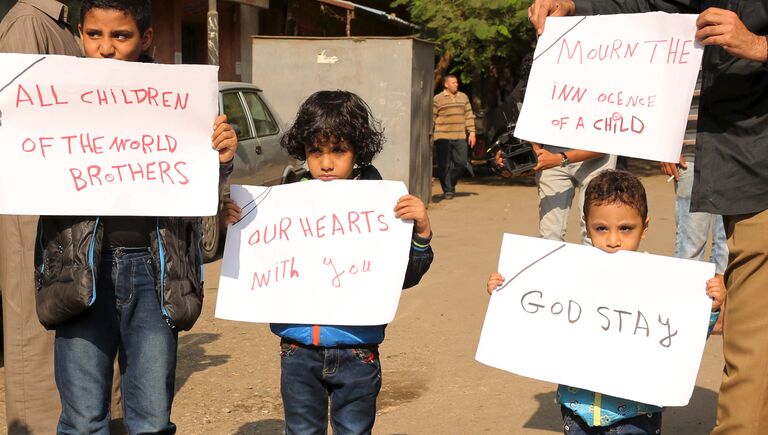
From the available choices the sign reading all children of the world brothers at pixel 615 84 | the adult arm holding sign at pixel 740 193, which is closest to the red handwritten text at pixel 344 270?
the sign reading all children of the world brothers at pixel 615 84

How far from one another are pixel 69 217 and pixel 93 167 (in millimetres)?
186

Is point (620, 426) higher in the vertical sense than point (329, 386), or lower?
lower

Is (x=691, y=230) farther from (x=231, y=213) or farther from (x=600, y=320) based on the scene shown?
(x=231, y=213)

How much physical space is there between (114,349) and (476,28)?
13207mm

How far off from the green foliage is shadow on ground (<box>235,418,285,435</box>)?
37.9 feet

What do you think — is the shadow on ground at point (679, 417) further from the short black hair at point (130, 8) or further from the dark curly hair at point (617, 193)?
the short black hair at point (130, 8)

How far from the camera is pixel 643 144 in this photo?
368cm

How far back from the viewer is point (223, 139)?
11.5 feet

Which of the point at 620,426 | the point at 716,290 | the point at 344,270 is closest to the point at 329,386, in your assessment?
the point at 344,270

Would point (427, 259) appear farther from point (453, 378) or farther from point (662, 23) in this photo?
point (453, 378)

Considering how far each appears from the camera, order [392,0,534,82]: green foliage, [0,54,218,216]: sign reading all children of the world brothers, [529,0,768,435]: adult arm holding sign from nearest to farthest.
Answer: [0,54,218,216]: sign reading all children of the world brothers → [529,0,768,435]: adult arm holding sign → [392,0,534,82]: green foliage

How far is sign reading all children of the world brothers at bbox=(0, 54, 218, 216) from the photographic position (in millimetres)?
3408

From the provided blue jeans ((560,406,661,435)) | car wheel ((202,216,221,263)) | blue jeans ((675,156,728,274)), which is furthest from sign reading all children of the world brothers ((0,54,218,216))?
car wheel ((202,216,221,263))

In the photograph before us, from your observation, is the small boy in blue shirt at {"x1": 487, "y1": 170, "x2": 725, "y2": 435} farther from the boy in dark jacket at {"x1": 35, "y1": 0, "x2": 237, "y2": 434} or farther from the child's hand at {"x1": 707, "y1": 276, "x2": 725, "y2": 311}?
the boy in dark jacket at {"x1": 35, "y1": 0, "x2": 237, "y2": 434}
